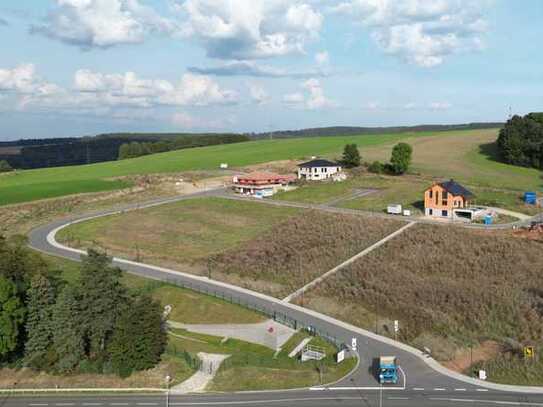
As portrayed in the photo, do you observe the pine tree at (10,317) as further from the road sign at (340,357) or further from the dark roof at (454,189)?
the dark roof at (454,189)

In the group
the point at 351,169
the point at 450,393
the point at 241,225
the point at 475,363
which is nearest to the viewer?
the point at 450,393

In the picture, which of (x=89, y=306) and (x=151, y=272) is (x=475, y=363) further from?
(x=151, y=272)

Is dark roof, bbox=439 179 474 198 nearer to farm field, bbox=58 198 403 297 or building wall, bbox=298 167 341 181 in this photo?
farm field, bbox=58 198 403 297

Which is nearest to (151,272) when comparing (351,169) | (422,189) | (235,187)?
(235,187)

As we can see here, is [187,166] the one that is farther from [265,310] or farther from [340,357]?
[340,357]

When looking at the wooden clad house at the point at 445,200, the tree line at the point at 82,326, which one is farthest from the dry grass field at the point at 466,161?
the tree line at the point at 82,326

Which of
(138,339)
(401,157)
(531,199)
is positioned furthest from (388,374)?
(401,157)

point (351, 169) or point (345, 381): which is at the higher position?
point (351, 169)
